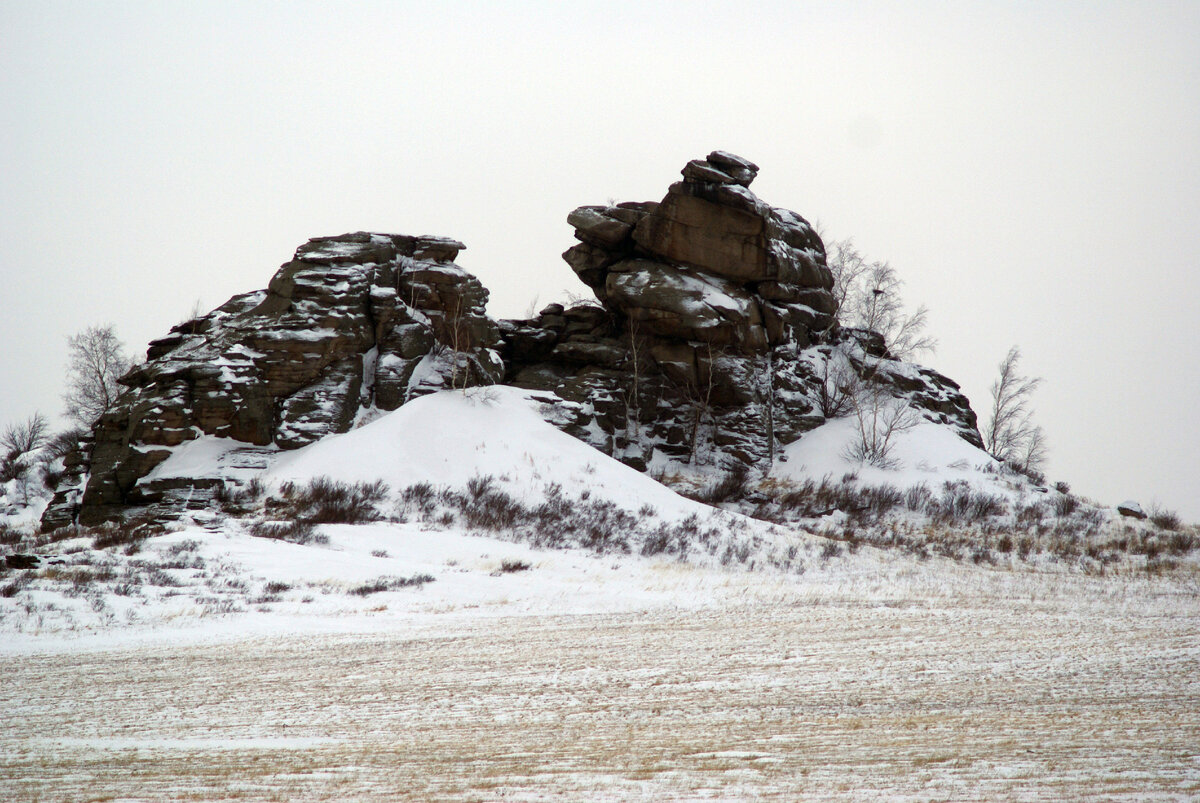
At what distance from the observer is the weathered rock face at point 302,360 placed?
25547 mm

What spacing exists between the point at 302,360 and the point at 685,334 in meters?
15.6

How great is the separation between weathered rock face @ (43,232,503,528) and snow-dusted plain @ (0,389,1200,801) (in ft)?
33.2

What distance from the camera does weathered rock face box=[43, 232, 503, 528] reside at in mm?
25547

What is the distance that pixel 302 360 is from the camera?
28.2m

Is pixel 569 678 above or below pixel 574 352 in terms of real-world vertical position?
below

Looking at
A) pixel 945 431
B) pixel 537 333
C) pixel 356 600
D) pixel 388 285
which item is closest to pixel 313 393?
pixel 388 285

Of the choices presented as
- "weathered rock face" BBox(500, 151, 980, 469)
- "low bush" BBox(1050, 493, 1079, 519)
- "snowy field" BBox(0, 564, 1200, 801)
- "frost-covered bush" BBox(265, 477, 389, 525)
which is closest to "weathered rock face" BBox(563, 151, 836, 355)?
"weathered rock face" BBox(500, 151, 980, 469)

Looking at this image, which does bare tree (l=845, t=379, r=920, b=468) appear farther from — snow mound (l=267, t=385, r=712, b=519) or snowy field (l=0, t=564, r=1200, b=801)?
snowy field (l=0, t=564, r=1200, b=801)

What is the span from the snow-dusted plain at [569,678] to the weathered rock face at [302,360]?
1012 cm

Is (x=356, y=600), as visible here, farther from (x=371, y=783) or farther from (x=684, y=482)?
(x=684, y=482)

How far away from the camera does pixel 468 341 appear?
32312mm

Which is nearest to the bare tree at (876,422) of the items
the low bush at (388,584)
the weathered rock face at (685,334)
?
the weathered rock face at (685,334)

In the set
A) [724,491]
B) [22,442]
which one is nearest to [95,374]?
[22,442]

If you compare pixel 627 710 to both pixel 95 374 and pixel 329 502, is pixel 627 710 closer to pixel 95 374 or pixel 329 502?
pixel 329 502
